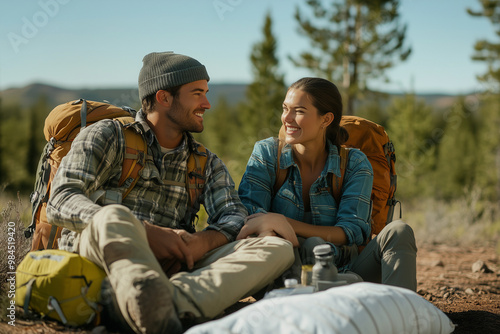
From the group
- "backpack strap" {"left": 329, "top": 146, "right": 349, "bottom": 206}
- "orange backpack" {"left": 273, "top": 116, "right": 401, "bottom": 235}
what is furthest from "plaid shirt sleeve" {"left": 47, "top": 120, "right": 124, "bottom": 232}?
"orange backpack" {"left": 273, "top": 116, "right": 401, "bottom": 235}

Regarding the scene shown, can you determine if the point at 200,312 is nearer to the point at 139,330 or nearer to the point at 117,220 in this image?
the point at 139,330

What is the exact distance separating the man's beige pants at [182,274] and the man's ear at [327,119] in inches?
52.5

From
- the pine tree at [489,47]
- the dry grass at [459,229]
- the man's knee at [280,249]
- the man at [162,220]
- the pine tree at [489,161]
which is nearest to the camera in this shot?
the man at [162,220]

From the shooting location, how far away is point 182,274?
9.84ft

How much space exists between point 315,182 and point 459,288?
7.55 feet

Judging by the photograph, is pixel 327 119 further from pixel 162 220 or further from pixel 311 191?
pixel 162 220

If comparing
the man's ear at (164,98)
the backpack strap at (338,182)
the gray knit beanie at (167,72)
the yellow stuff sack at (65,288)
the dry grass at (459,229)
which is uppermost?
the gray knit beanie at (167,72)

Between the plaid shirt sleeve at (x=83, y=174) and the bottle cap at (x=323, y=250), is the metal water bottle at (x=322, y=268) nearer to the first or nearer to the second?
the bottle cap at (x=323, y=250)

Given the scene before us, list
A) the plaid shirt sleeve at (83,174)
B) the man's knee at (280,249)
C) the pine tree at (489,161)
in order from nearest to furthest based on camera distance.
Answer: the plaid shirt sleeve at (83,174) < the man's knee at (280,249) < the pine tree at (489,161)

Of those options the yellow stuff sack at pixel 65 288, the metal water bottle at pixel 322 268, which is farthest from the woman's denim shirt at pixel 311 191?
the yellow stuff sack at pixel 65 288

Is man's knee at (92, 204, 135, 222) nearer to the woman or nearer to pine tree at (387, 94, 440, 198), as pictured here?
the woman

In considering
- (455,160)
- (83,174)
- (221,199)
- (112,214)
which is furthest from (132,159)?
(455,160)

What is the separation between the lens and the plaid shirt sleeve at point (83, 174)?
10.2ft

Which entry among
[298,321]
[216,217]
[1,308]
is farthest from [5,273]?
[298,321]
